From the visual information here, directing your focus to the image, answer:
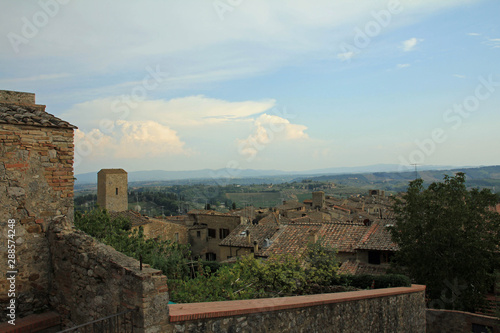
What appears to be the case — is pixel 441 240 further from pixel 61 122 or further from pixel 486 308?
pixel 61 122

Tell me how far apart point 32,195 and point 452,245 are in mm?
17780

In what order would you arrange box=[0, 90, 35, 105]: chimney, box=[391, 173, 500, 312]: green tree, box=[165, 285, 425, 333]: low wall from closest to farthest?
box=[165, 285, 425, 333]: low wall → box=[0, 90, 35, 105]: chimney → box=[391, 173, 500, 312]: green tree

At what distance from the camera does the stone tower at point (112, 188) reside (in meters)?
45.7

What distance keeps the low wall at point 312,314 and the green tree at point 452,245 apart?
5.93 metres

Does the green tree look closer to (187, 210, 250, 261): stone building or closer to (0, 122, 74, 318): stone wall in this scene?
(0, 122, 74, 318): stone wall

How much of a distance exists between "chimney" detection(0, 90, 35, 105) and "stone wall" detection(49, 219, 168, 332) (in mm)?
2558

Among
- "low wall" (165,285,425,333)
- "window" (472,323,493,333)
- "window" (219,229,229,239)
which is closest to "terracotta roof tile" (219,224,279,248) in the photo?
"window" (219,229,229,239)

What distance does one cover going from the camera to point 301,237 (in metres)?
23.6

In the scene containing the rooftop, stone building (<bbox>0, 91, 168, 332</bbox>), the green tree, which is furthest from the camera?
the green tree

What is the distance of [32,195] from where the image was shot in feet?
20.4

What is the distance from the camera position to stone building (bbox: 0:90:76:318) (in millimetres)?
5938

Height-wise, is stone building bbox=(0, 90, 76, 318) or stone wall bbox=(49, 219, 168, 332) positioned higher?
stone building bbox=(0, 90, 76, 318)

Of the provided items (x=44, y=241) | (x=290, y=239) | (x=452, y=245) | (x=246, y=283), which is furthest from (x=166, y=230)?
(x=44, y=241)

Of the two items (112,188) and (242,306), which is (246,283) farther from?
(112,188)
